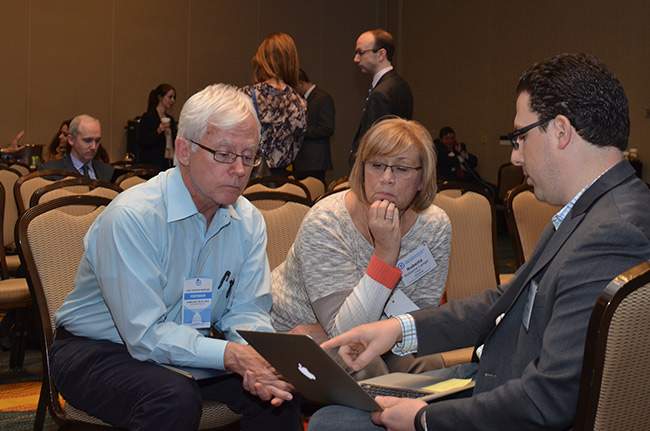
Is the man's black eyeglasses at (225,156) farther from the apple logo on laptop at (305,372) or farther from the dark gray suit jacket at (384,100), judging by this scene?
the dark gray suit jacket at (384,100)

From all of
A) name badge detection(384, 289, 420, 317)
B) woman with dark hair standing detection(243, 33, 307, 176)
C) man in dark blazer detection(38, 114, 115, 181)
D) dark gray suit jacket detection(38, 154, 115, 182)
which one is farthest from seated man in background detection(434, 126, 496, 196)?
name badge detection(384, 289, 420, 317)

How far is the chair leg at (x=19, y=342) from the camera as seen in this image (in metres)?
3.74

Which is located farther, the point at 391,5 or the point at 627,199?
the point at 391,5

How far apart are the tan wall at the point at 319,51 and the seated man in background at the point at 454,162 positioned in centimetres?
59

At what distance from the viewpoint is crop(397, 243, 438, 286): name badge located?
8.05 feet

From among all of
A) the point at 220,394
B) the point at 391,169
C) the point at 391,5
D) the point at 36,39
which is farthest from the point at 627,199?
the point at 391,5

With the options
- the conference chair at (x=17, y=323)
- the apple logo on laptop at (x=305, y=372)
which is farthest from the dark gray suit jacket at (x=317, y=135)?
the apple logo on laptop at (x=305, y=372)

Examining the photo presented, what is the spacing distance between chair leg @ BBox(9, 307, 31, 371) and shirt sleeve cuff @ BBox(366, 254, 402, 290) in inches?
90.6

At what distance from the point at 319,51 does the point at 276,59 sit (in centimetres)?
781

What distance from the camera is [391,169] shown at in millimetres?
2447

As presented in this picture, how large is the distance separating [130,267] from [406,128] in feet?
3.55

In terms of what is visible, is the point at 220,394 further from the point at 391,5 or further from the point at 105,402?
the point at 391,5

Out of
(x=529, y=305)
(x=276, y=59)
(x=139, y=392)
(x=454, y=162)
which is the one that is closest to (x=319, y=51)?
(x=454, y=162)

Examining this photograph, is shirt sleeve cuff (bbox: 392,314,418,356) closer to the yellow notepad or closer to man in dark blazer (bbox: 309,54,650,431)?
the yellow notepad
